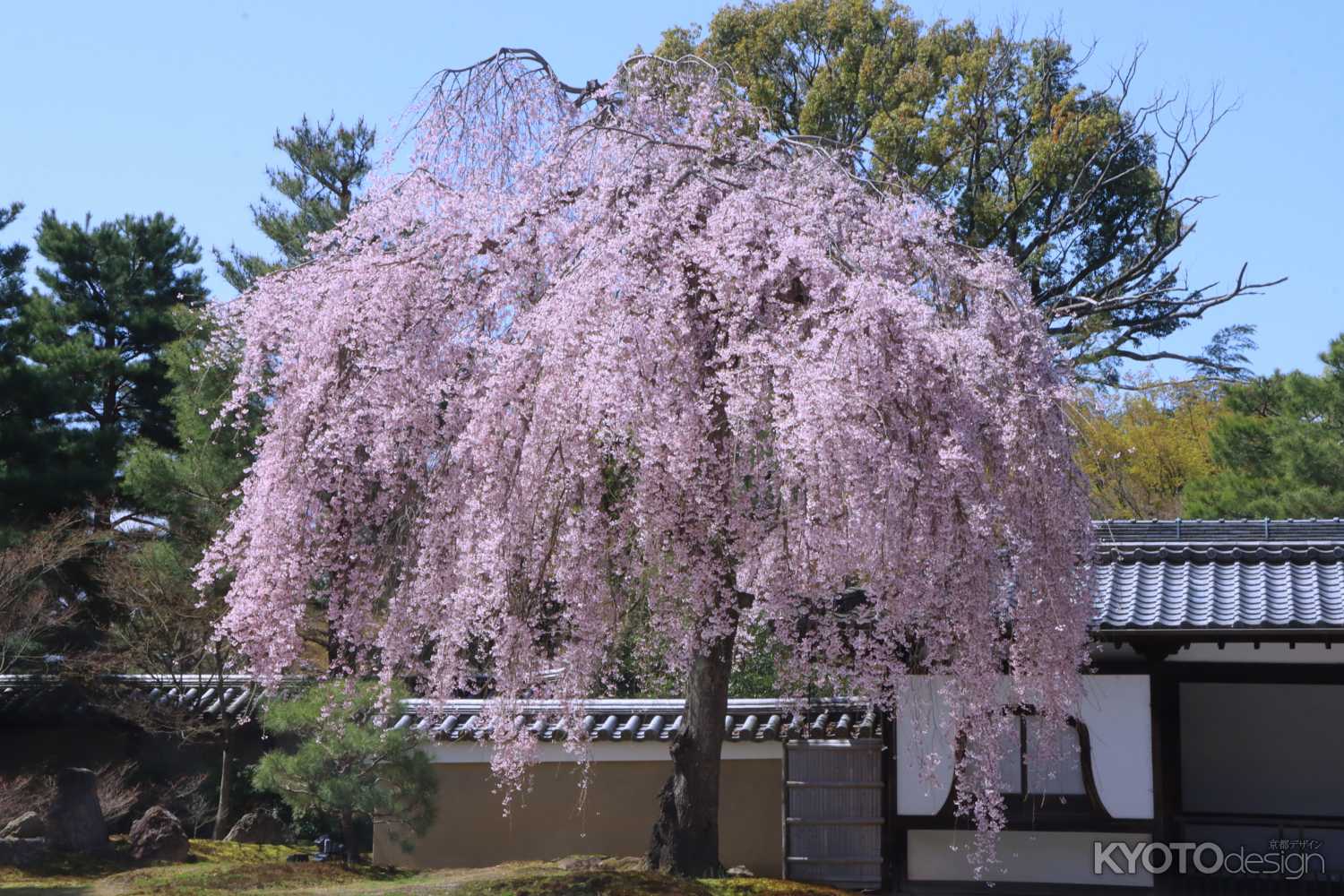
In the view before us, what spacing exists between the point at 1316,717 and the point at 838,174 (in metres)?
8.54

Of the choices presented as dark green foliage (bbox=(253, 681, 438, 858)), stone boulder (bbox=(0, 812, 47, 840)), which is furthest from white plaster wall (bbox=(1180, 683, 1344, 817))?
stone boulder (bbox=(0, 812, 47, 840))

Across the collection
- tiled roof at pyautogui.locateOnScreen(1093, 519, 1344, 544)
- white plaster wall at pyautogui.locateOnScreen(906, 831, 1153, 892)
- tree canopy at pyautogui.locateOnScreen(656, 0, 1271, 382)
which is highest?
tree canopy at pyautogui.locateOnScreen(656, 0, 1271, 382)

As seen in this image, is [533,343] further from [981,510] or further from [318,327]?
[981,510]

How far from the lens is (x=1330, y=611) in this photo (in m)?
9.73

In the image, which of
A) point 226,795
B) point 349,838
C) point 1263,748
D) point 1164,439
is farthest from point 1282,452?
point 226,795

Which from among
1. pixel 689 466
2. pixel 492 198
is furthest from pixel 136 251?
pixel 689 466

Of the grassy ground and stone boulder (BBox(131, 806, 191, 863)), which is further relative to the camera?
stone boulder (BBox(131, 806, 191, 863))

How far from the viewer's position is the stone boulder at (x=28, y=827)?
11.8m

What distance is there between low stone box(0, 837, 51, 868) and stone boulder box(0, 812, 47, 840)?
0.81 ft

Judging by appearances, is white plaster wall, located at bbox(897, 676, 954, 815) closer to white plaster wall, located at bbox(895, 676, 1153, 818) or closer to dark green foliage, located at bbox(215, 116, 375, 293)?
white plaster wall, located at bbox(895, 676, 1153, 818)

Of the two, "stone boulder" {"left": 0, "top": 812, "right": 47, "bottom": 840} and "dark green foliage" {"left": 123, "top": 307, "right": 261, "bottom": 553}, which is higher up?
"dark green foliage" {"left": 123, "top": 307, "right": 261, "bottom": 553}

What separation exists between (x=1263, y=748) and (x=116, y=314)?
18.2 meters

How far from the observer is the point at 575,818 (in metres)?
12.0

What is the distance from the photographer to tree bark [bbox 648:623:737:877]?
8781 millimetres
